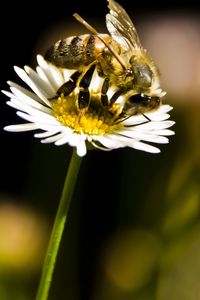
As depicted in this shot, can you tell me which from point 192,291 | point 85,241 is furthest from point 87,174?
point 192,291

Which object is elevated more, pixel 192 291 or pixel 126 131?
pixel 126 131

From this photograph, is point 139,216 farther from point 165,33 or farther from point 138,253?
point 165,33

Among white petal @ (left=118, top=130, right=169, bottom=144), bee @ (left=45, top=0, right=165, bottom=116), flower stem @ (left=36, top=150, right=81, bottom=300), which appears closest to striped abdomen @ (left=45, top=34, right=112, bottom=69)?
bee @ (left=45, top=0, right=165, bottom=116)

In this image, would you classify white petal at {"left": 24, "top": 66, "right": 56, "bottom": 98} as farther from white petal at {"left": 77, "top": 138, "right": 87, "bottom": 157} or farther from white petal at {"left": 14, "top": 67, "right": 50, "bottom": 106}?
white petal at {"left": 77, "top": 138, "right": 87, "bottom": 157}

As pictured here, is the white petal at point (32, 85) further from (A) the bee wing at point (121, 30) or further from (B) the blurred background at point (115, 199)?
(B) the blurred background at point (115, 199)

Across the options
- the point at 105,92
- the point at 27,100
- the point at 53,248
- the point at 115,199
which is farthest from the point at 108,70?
the point at 115,199

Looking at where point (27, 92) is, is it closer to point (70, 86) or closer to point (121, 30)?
point (70, 86)

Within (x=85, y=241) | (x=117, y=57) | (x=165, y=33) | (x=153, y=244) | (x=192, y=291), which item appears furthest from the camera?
(x=165, y=33)

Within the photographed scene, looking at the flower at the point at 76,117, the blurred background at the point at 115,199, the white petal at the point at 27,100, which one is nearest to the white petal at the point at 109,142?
the flower at the point at 76,117
